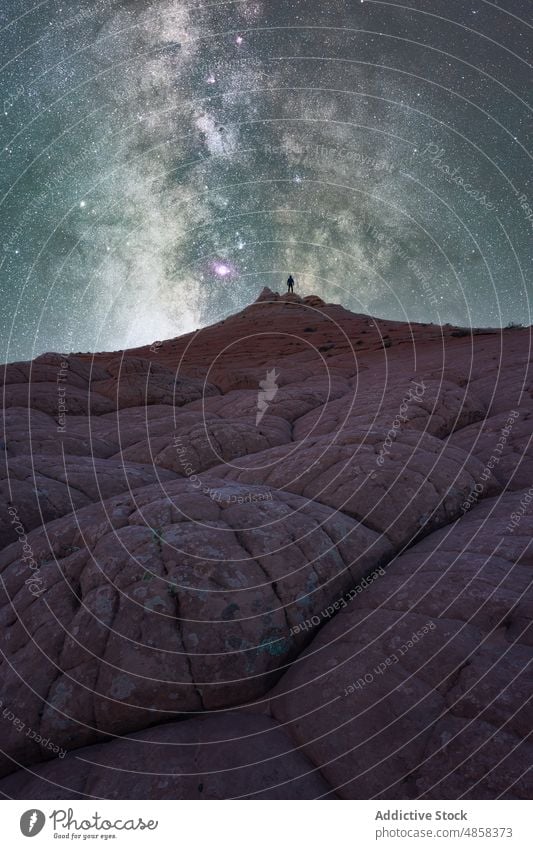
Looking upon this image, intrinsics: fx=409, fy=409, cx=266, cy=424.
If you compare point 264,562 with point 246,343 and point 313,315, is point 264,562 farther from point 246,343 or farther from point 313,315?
point 313,315

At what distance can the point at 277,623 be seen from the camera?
6.59 m

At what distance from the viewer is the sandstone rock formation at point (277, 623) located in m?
4.98

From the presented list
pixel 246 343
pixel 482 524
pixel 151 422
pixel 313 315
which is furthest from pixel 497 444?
pixel 313 315

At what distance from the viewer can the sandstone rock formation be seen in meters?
4.98

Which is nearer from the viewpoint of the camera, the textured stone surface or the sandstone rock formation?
the textured stone surface

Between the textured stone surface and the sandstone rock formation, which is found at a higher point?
the sandstone rock formation

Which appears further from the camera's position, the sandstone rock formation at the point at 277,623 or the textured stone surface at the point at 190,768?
the sandstone rock formation at the point at 277,623

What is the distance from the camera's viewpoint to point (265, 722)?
18.6 ft

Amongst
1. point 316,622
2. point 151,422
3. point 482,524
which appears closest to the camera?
point 316,622

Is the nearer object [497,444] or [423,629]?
[423,629]

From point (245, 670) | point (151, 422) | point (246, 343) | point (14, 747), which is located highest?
point (246, 343)

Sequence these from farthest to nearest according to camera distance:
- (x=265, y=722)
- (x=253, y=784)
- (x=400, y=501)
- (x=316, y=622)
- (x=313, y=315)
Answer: (x=313, y=315), (x=400, y=501), (x=316, y=622), (x=265, y=722), (x=253, y=784)

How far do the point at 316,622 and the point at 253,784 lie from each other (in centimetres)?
255

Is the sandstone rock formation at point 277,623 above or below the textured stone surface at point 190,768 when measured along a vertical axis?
above
